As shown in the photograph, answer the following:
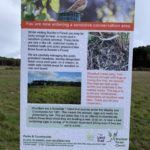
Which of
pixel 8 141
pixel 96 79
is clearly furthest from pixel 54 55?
pixel 8 141

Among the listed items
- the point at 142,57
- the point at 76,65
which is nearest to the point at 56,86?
the point at 76,65

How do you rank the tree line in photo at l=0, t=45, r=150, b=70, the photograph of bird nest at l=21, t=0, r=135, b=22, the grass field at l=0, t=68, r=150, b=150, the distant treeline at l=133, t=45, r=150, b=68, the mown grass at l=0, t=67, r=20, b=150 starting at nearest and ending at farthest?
1. the photograph of bird nest at l=21, t=0, r=135, b=22
2. the mown grass at l=0, t=67, r=20, b=150
3. the grass field at l=0, t=68, r=150, b=150
4. the tree line in photo at l=0, t=45, r=150, b=70
5. the distant treeline at l=133, t=45, r=150, b=68

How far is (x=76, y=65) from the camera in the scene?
6.32m

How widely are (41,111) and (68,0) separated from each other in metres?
1.46

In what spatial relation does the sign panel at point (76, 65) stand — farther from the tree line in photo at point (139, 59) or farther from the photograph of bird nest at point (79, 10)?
the tree line in photo at point (139, 59)

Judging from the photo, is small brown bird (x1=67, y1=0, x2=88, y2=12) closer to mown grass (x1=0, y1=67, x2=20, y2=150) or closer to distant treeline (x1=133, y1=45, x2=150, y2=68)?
mown grass (x1=0, y1=67, x2=20, y2=150)

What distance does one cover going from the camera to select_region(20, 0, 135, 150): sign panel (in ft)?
20.7

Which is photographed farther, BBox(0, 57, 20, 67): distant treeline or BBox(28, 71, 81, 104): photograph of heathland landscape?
BBox(0, 57, 20, 67): distant treeline

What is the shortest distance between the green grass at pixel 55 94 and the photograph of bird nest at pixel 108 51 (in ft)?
1.22

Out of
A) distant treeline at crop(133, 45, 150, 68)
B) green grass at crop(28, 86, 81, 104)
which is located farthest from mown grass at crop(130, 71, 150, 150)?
distant treeline at crop(133, 45, 150, 68)

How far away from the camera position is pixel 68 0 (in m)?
6.34

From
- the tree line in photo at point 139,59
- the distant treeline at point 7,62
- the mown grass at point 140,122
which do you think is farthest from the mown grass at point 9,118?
the tree line in photo at point 139,59

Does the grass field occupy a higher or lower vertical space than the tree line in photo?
lower

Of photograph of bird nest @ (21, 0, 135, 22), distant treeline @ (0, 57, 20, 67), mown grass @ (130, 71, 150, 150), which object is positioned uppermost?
photograph of bird nest @ (21, 0, 135, 22)
